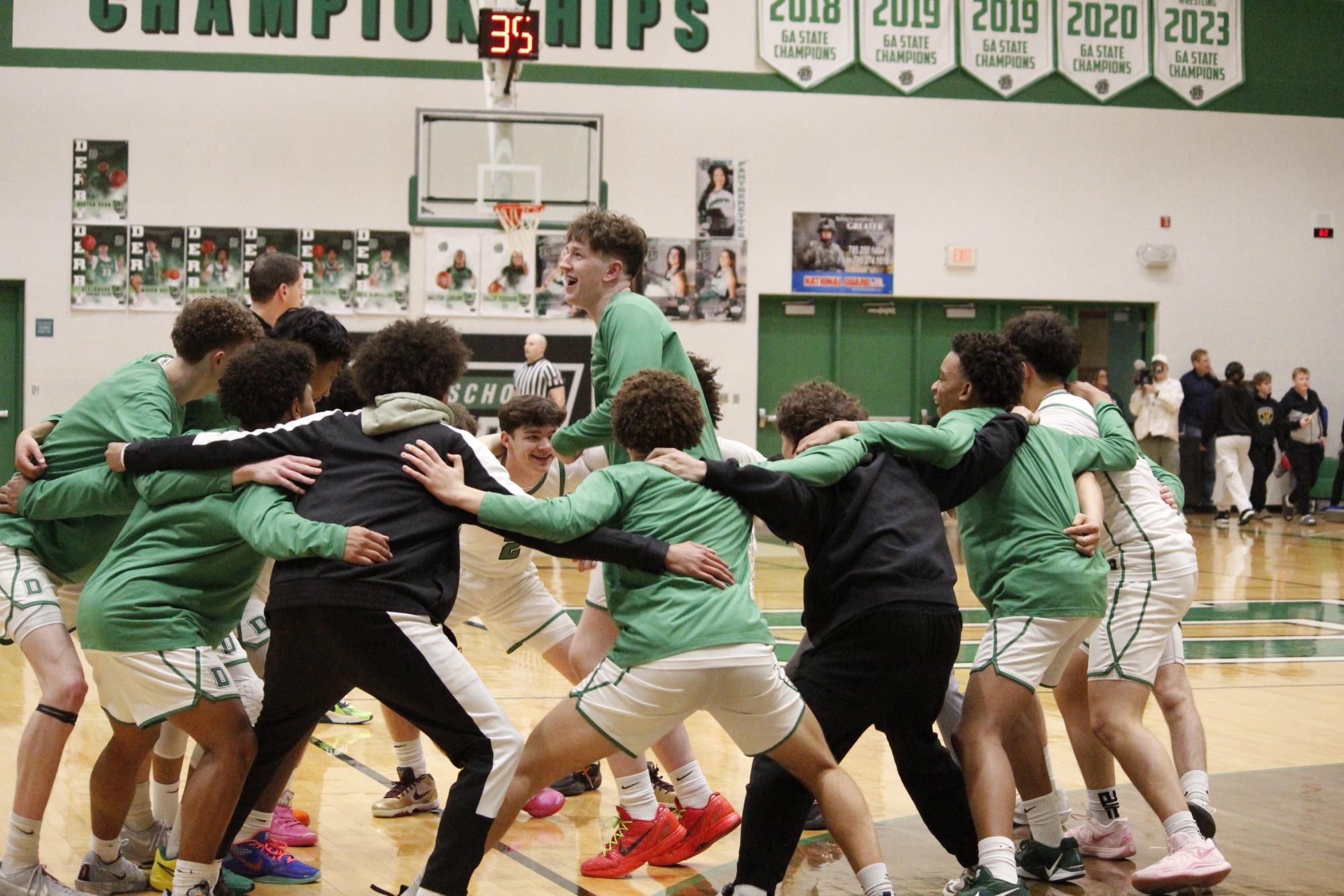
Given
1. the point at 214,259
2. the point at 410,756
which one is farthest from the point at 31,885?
the point at 214,259

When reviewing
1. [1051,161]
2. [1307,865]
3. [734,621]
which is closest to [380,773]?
[734,621]

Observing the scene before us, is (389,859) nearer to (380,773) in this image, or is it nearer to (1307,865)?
(380,773)

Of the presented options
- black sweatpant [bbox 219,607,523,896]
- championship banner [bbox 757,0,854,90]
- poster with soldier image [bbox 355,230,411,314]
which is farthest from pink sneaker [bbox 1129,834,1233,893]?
championship banner [bbox 757,0,854,90]

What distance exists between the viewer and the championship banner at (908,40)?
1609 cm

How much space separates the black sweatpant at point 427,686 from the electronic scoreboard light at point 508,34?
1010 cm

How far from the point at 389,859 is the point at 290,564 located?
49.9 inches

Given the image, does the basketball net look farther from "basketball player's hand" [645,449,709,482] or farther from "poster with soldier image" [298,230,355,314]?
"basketball player's hand" [645,449,709,482]

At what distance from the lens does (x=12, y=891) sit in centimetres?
348

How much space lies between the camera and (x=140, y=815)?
3.99 metres

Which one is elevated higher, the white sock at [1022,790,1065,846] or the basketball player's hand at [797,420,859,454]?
the basketball player's hand at [797,420,859,454]

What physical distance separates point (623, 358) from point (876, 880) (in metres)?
1.74

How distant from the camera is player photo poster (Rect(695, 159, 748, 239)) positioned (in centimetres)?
1581

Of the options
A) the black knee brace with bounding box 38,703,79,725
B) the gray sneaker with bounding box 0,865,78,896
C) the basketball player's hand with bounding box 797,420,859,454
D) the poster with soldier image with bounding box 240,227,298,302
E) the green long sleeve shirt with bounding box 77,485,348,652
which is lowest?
the gray sneaker with bounding box 0,865,78,896

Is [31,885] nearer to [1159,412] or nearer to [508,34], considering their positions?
[508,34]
